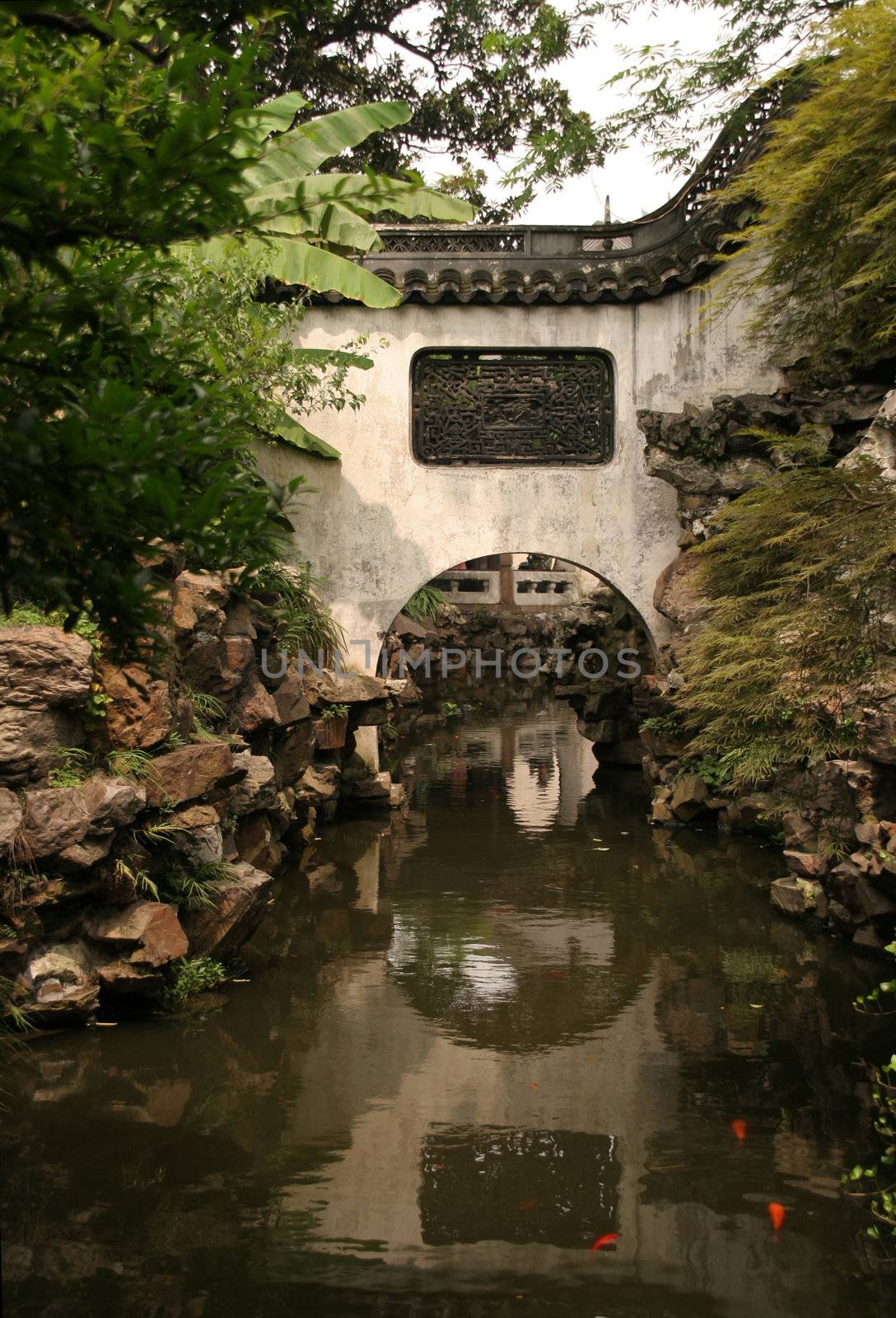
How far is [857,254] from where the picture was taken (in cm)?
741

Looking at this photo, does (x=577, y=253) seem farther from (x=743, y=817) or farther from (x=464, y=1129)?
(x=464, y=1129)

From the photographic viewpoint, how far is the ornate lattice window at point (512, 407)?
11.1m

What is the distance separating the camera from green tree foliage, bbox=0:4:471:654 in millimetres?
2059

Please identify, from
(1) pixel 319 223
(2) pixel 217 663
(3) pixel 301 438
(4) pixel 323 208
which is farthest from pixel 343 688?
(1) pixel 319 223

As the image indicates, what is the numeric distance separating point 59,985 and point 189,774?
51.4 inches

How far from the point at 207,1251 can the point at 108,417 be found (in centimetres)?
279

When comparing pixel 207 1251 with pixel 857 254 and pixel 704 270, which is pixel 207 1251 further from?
pixel 704 270

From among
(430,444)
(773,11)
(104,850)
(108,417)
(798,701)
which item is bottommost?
(104,850)

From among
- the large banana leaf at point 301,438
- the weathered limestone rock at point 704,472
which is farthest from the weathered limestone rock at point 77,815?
the weathered limestone rock at point 704,472

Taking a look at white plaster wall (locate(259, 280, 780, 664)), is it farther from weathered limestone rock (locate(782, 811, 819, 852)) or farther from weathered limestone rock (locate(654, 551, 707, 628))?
weathered limestone rock (locate(782, 811, 819, 852))

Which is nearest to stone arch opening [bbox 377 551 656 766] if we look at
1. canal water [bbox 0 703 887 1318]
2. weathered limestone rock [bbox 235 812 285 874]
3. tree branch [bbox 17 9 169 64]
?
weathered limestone rock [bbox 235 812 285 874]

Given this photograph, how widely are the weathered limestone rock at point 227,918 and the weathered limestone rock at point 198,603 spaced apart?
1665 mm

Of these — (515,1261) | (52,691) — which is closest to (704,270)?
(52,691)

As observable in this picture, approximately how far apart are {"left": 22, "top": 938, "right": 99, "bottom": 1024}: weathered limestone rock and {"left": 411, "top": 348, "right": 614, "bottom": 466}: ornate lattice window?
6.75m
